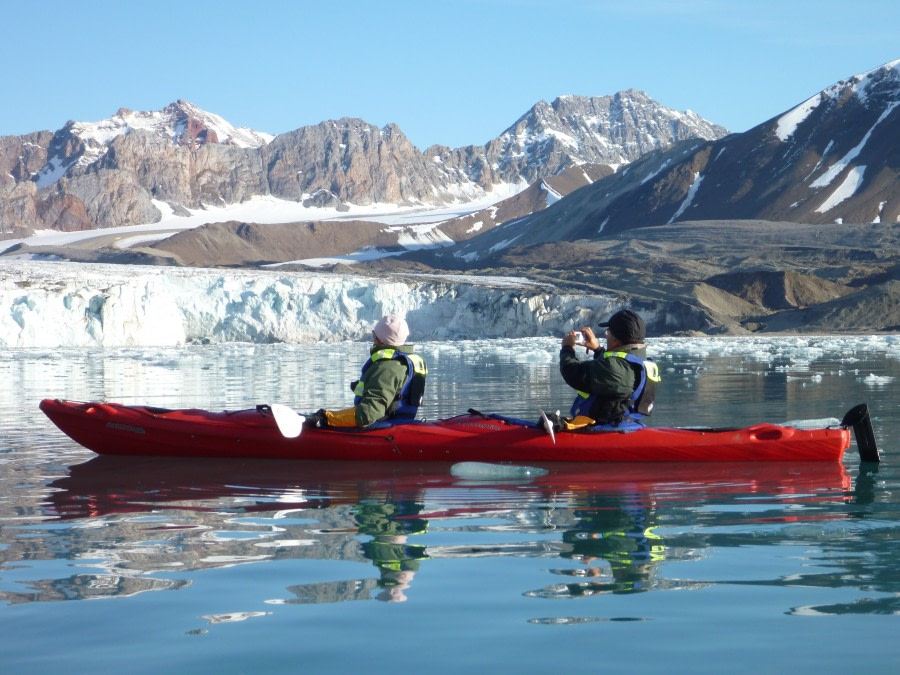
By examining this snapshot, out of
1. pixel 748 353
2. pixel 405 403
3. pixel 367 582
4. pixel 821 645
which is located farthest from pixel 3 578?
pixel 748 353

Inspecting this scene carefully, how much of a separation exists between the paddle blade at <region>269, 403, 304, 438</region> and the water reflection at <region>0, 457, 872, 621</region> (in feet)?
0.88

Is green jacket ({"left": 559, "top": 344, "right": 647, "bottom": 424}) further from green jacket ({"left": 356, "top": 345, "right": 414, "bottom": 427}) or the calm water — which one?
green jacket ({"left": 356, "top": 345, "right": 414, "bottom": 427})

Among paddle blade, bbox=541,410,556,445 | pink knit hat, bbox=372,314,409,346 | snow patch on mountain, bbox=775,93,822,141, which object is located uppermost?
snow patch on mountain, bbox=775,93,822,141

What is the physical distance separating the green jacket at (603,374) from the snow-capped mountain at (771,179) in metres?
106

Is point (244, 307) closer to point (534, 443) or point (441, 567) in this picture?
point (534, 443)

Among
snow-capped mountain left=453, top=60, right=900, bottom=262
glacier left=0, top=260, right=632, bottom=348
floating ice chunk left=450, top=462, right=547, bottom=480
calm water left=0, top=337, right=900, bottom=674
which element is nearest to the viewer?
calm water left=0, top=337, right=900, bottom=674

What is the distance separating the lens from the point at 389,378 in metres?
7.26

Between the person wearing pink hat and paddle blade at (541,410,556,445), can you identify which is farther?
paddle blade at (541,410,556,445)

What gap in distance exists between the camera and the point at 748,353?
101 feet

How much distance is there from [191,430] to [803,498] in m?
4.49

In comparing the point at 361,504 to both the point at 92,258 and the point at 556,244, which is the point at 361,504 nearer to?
the point at 556,244

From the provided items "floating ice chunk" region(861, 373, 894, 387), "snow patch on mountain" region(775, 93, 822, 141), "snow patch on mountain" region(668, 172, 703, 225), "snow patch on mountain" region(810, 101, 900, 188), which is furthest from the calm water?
"snow patch on mountain" region(775, 93, 822, 141)

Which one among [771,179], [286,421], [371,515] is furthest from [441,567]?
[771,179]

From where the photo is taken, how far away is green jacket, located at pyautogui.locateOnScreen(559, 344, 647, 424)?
7047 millimetres
